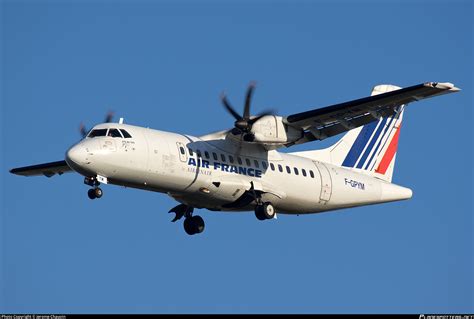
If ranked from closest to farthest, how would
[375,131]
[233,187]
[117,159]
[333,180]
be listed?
[117,159], [233,187], [333,180], [375,131]

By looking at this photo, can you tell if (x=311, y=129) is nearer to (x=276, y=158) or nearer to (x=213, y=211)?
(x=276, y=158)

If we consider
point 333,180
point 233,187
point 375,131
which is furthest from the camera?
point 375,131

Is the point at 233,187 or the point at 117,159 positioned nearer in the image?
the point at 117,159

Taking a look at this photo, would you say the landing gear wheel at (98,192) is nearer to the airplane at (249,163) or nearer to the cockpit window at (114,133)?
the airplane at (249,163)

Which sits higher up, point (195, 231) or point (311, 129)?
point (311, 129)

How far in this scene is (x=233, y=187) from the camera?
25922mm

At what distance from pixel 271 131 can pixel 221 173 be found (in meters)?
1.65

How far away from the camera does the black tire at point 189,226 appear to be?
2750cm

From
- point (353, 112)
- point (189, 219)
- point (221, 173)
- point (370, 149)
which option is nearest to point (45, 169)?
point (189, 219)

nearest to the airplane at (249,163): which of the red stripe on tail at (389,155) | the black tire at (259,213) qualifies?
the black tire at (259,213)

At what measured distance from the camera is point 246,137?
84.3 ft

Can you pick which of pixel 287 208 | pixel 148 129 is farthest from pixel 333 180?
pixel 148 129

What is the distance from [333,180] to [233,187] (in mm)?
3499

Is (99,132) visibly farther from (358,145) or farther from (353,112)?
(358,145)
